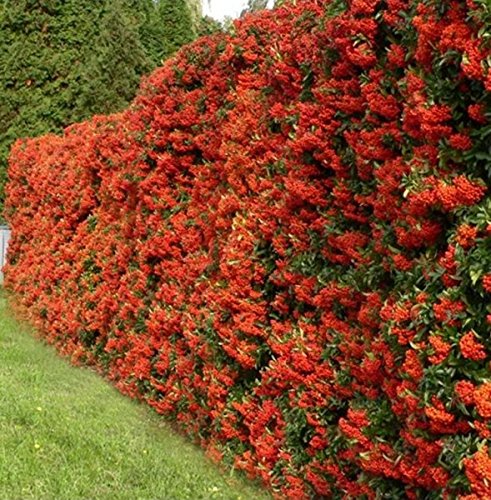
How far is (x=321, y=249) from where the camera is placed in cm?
497

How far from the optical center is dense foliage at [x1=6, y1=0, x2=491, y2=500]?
3473 millimetres

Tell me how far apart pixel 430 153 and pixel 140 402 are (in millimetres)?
5194

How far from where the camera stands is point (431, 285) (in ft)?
11.9

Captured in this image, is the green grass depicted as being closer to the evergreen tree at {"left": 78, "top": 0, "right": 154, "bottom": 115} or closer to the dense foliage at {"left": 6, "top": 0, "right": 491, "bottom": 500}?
the dense foliage at {"left": 6, "top": 0, "right": 491, "bottom": 500}

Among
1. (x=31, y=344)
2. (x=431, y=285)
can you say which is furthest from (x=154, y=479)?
(x=31, y=344)

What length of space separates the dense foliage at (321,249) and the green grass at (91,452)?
0.77 ft

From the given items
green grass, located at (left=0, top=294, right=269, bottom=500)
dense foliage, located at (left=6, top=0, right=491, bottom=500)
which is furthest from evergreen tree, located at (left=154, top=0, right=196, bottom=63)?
green grass, located at (left=0, top=294, right=269, bottom=500)

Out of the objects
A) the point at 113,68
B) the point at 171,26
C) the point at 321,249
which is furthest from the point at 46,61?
the point at 321,249

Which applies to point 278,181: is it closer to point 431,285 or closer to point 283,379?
point 283,379

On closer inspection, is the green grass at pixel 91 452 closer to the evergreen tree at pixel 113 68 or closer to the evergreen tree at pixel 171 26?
the evergreen tree at pixel 113 68

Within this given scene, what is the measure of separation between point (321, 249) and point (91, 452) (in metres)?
2.22

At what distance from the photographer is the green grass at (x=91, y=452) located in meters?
5.26

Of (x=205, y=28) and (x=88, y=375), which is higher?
(x=205, y=28)

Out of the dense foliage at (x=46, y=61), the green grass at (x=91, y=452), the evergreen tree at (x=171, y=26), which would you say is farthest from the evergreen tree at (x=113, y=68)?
the evergreen tree at (x=171, y=26)
